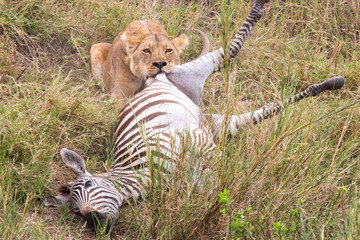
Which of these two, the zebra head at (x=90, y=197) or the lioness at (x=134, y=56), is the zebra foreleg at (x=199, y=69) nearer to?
the lioness at (x=134, y=56)

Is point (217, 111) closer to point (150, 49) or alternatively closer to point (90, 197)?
point (150, 49)

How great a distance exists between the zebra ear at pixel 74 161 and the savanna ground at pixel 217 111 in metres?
0.22

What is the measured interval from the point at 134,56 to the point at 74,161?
1.75 meters

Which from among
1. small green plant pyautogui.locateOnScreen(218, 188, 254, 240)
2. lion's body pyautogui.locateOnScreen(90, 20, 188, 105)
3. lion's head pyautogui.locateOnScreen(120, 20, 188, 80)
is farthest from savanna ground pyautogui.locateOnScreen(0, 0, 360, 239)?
lion's head pyautogui.locateOnScreen(120, 20, 188, 80)

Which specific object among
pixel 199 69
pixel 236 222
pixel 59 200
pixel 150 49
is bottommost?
pixel 59 200

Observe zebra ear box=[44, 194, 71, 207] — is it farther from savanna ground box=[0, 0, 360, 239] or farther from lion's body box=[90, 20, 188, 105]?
lion's body box=[90, 20, 188, 105]

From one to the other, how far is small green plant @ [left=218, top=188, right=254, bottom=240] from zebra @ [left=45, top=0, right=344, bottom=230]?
12.1 inches

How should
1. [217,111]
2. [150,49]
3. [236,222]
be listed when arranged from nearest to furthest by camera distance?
1. [236,222]
2. [217,111]
3. [150,49]

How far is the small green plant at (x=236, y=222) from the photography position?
A: 297 cm

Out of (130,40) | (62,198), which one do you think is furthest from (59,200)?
(130,40)

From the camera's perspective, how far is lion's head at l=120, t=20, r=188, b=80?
488cm

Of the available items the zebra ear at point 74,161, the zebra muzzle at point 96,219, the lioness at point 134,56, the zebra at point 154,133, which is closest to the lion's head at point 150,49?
the lioness at point 134,56

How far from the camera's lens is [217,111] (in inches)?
191

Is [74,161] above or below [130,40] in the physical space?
below
